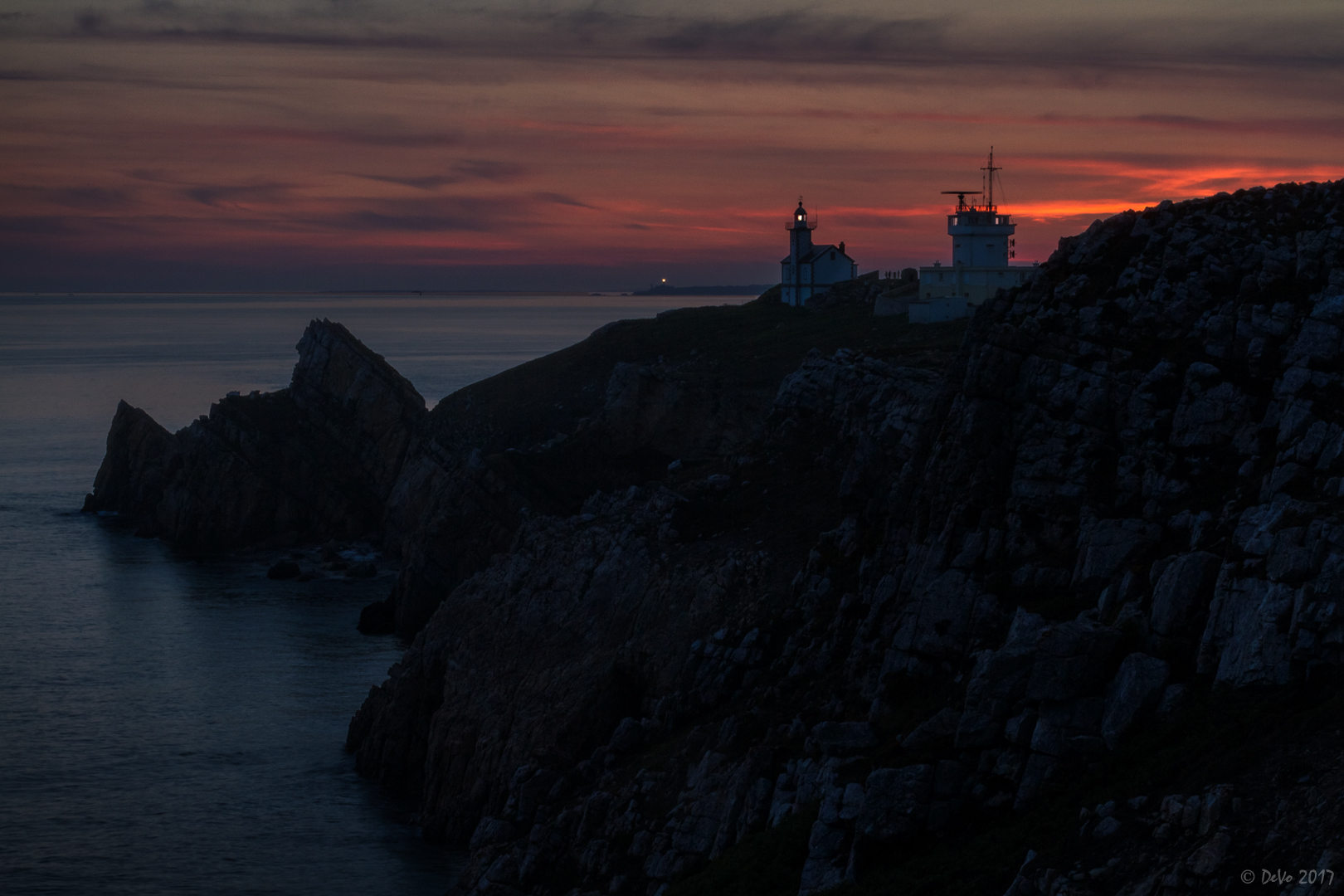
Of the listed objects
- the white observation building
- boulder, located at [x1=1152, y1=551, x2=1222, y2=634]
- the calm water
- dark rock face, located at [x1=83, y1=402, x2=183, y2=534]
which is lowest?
the calm water

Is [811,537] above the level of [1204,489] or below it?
below

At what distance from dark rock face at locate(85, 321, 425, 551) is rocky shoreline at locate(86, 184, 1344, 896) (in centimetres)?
4485

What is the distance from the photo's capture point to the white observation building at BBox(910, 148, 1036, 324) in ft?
263

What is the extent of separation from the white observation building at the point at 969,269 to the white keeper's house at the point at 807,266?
2430 centimetres

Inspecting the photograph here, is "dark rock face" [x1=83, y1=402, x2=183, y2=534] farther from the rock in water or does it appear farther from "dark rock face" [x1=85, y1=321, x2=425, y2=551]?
the rock in water

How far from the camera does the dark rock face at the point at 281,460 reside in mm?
91125

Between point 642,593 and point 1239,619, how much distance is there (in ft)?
78.6

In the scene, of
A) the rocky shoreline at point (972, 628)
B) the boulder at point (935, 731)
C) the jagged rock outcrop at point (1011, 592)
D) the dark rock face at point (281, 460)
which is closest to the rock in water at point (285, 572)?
the dark rock face at point (281, 460)

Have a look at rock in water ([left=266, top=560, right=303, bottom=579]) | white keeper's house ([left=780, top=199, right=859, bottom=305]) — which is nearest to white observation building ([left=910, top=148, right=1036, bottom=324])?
white keeper's house ([left=780, top=199, right=859, bottom=305])

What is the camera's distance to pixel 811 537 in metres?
40.8

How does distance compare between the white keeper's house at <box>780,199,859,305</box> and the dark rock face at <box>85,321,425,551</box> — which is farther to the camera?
the white keeper's house at <box>780,199,859,305</box>

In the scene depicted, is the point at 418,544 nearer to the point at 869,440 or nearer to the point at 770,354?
the point at 770,354

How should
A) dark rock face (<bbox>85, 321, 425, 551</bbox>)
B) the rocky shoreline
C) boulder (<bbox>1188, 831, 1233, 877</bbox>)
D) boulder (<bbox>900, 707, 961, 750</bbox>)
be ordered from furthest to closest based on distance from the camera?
1. dark rock face (<bbox>85, 321, 425, 551</bbox>)
2. boulder (<bbox>900, 707, 961, 750</bbox>)
3. the rocky shoreline
4. boulder (<bbox>1188, 831, 1233, 877</bbox>)

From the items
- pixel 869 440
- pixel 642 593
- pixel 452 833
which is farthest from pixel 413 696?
pixel 869 440
